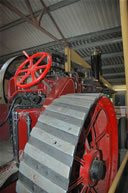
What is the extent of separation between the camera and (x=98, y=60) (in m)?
3.99

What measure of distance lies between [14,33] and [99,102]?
17.0ft

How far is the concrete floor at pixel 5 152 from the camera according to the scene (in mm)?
1494

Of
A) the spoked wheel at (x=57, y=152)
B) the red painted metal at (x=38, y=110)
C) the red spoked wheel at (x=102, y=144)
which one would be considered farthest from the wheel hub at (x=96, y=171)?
the red painted metal at (x=38, y=110)

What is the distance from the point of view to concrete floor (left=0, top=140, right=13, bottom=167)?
1.49 m

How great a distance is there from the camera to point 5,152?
1693 millimetres

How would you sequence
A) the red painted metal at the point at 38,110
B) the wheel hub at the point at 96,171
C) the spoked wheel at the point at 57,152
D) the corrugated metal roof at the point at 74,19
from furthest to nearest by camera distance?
the corrugated metal roof at the point at 74,19 < the red painted metal at the point at 38,110 < the wheel hub at the point at 96,171 < the spoked wheel at the point at 57,152

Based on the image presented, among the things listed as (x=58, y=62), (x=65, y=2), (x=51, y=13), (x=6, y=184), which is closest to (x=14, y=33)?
(x=51, y=13)

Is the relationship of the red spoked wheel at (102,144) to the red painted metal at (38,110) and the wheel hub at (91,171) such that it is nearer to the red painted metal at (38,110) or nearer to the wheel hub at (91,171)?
the wheel hub at (91,171)

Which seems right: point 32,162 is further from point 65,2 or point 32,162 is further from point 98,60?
point 65,2

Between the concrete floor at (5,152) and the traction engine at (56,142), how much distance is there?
0.4 inches

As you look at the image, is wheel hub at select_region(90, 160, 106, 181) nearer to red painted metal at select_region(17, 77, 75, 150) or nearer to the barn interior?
the barn interior

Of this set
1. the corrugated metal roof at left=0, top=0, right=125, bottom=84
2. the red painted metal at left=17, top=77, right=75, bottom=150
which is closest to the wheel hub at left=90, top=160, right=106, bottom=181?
the red painted metal at left=17, top=77, right=75, bottom=150

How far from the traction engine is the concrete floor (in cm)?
1

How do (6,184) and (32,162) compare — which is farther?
(6,184)
